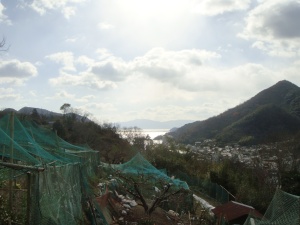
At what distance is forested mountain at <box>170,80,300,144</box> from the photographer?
185 feet

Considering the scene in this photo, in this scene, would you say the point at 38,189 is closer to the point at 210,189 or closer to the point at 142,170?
the point at 142,170

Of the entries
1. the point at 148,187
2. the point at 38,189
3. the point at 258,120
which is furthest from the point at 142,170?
the point at 258,120

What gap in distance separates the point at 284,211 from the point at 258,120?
179ft

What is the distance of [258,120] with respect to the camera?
58.8 m

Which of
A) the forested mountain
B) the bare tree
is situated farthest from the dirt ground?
the forested mountain

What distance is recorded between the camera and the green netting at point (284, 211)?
19.4ft

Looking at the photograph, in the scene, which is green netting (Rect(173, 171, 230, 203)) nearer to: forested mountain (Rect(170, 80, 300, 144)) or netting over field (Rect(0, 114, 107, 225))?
netting over field (Rect(0, 114, 107, 225))

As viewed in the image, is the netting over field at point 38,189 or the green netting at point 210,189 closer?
the netting over field at point 38,189

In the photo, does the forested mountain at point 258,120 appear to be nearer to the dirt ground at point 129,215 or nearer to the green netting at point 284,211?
the dirt ground at point 129,215

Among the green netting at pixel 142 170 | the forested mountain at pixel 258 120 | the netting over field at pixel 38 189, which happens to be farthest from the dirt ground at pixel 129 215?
the forested mountain at pixel 258 120

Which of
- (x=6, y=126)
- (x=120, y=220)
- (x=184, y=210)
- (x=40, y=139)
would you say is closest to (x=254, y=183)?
(x=184, y=210)

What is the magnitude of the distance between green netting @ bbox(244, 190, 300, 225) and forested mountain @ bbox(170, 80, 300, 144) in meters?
41.7

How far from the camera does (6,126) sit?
10.6 m

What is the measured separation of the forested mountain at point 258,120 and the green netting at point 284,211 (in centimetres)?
4172
